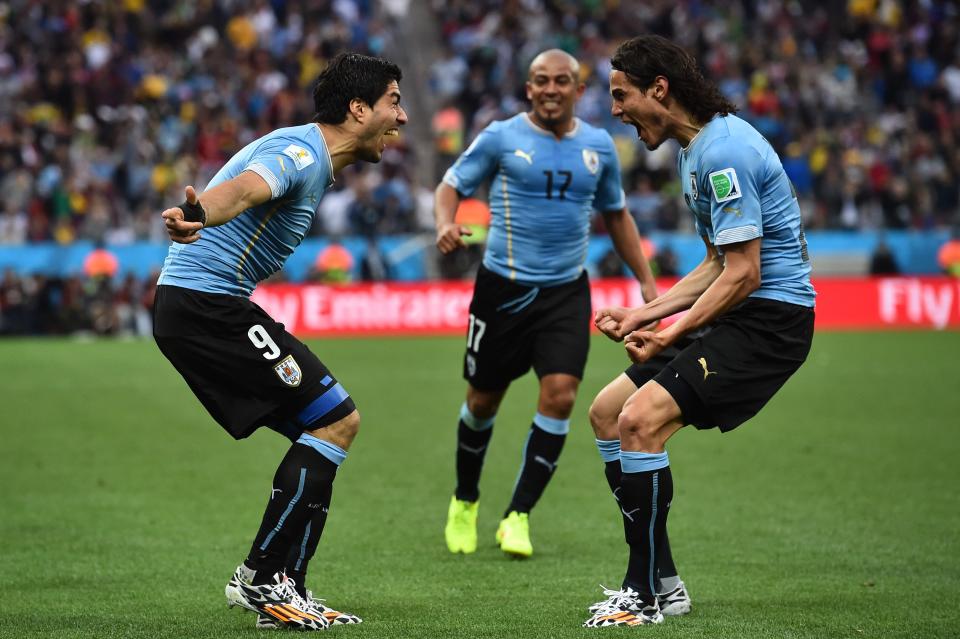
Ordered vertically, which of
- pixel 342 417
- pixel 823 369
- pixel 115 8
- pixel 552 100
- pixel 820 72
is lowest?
pixel 823 369

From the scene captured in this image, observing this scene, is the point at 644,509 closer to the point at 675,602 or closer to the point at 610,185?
the point at 675,602

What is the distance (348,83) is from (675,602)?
8.90 ft

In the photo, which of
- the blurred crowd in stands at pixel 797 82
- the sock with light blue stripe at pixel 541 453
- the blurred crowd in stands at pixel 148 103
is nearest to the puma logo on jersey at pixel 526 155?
the sock with light blue stripe at pixel 541 453

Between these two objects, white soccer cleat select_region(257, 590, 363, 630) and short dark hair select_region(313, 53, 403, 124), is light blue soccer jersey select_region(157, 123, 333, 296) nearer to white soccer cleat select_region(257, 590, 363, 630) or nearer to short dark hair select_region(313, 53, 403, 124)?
short dark hair select_region(313, 53, 403, 124)

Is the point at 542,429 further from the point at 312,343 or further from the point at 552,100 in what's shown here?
the point at 312,343

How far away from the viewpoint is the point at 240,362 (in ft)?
18.6

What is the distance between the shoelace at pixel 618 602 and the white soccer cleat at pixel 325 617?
3.44 feet

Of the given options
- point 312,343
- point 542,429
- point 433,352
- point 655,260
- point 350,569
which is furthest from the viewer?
point 655,260

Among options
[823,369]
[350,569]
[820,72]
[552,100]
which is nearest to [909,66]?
[820,72]

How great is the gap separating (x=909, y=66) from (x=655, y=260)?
9.80 m

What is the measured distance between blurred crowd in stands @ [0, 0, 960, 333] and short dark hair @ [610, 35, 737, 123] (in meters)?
18.4

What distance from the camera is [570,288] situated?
316 inches

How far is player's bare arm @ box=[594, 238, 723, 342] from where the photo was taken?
5829 millimetres

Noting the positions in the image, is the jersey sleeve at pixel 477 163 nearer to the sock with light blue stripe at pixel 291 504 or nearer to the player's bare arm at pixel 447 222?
the player's bare arm at pixel 447 222
